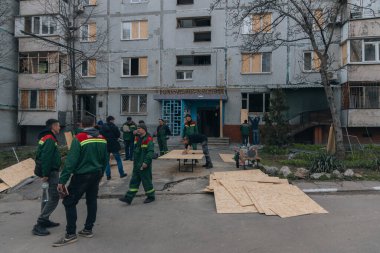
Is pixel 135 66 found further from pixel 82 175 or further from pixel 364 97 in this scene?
pixel 82 175

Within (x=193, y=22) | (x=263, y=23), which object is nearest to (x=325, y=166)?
(x=263, y=23)

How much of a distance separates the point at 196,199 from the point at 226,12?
1874cm

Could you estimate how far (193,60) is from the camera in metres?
24.7

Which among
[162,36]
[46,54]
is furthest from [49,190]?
[46,54]

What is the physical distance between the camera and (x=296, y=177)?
31.6ft

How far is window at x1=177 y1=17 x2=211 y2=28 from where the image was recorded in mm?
24719

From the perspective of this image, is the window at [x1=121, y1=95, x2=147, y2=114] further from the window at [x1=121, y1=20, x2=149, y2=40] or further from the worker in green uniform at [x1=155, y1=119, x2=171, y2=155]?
the worker in green uniform at [x1=155, y1=119, x2=171, y2=155]

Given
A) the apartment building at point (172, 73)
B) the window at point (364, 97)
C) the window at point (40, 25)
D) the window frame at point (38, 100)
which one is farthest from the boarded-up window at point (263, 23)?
the window frame at point (38, 100)

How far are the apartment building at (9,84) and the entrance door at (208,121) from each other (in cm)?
1484

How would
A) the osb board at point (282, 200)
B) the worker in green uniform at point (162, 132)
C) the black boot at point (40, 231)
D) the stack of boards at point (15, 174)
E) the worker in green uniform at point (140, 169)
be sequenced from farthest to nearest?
the worker in green uniform at point (162, 132) < the stack of boards at point (15, 174) < the worker in green uniform at point (140, 169) < the osb board at point (282, 200) < the black boot at point (40, 231)

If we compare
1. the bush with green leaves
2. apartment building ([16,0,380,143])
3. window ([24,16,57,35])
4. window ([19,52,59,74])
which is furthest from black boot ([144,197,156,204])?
window ([24,16,57,35])

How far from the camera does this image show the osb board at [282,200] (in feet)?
21.2

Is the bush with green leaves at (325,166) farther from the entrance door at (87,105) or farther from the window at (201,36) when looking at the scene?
the entrance door at (87,105)

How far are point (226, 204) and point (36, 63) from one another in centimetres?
2381
